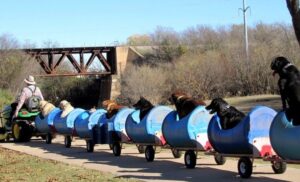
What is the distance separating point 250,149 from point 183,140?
2.25 meters

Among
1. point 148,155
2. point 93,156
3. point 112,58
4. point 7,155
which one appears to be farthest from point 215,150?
point 112,58

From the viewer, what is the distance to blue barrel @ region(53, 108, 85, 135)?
18.8 meters

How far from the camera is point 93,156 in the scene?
54.7 ft

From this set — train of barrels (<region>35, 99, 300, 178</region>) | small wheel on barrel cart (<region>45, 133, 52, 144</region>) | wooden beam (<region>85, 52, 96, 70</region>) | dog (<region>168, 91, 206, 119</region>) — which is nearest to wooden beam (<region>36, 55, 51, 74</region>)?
wooden beam (<region>85, 52, 96, 70</region>)

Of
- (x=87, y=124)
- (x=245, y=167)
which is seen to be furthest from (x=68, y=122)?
(x=245, y=167)

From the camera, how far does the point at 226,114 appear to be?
39.4 feet

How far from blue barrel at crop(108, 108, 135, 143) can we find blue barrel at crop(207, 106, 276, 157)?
4333 millimetres

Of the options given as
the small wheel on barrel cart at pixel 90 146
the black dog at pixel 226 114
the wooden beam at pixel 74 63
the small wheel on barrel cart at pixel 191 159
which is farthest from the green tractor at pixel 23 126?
the wooden beam at pixel 74 63

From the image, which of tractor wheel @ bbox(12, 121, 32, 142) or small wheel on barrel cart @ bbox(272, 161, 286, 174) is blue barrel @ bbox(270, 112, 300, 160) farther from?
tractor wheel @ bbox(12, 121, 32, 142)

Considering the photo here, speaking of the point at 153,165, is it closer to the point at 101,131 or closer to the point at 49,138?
the point at 101,131

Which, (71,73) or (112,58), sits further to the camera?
(112,58)

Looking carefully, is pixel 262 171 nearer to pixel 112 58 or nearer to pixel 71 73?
pixel 71 73

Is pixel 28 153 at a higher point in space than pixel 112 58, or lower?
lower

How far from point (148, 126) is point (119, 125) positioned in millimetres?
1634
